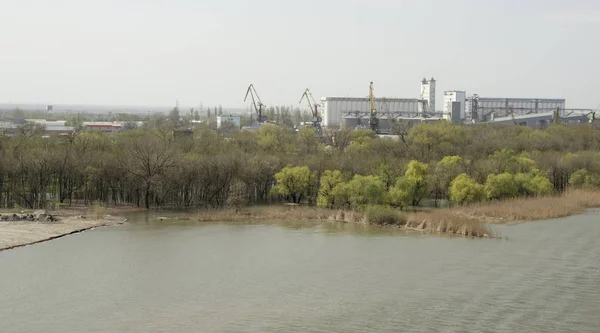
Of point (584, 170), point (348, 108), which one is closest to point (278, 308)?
point (584, 170)

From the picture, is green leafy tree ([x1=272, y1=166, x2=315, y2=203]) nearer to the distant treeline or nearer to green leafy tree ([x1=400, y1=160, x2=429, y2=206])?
the distant treeline

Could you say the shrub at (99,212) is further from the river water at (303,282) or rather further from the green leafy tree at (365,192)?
the green leafy tree at (365,192)

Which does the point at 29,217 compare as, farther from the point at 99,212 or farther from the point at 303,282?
the point at 303,282

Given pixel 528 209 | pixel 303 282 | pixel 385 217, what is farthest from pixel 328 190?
pixel 303 282

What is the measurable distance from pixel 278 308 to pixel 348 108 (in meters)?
75.2

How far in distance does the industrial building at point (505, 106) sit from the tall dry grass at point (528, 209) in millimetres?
64007

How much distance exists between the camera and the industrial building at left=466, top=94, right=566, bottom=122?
93.0 m

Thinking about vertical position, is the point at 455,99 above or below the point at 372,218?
above

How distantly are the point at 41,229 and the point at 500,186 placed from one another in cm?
1700

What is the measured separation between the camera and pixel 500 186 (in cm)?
2872

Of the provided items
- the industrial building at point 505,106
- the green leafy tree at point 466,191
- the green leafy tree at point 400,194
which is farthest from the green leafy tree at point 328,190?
the industrial building at point 505,106

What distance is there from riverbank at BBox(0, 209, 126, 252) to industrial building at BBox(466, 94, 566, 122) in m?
Answer: 71.8

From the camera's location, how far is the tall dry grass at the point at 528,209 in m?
25.4

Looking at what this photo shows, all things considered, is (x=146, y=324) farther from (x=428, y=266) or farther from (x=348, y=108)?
(x=348, y=108)
